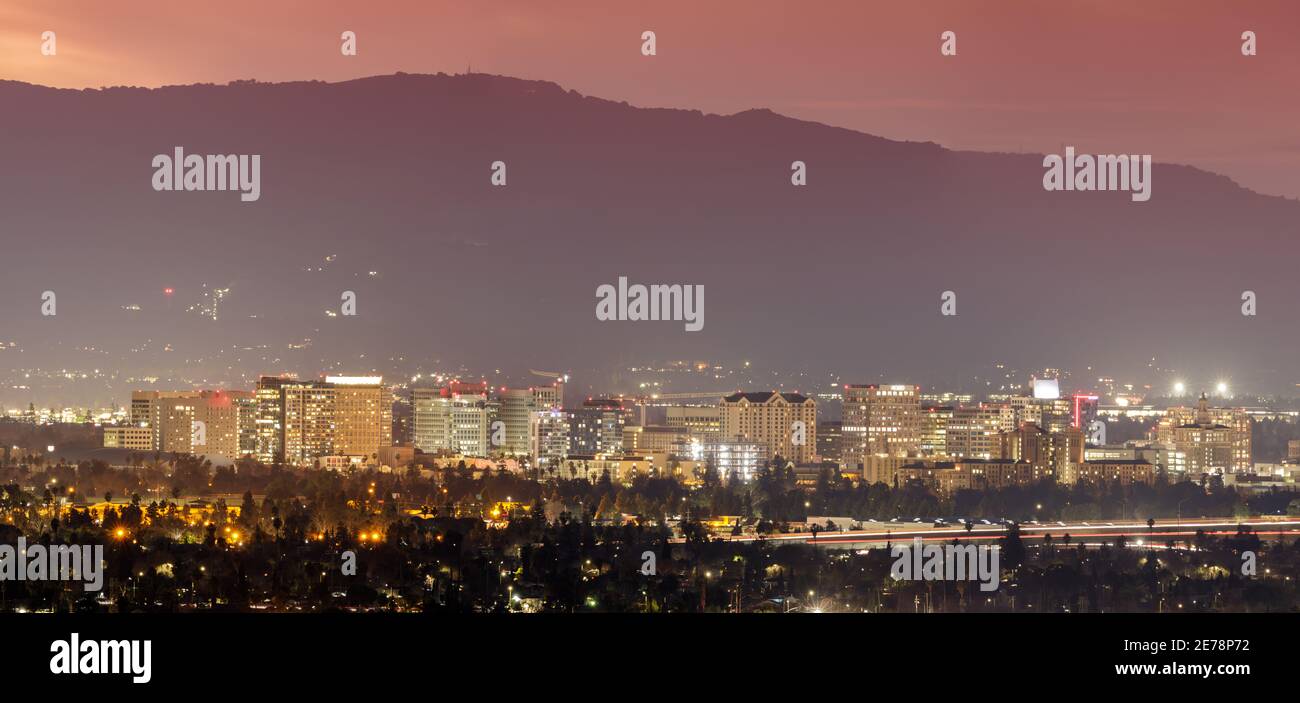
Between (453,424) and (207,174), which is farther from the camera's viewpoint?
(207,174)

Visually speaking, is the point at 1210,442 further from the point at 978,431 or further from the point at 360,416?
the point at 360,416

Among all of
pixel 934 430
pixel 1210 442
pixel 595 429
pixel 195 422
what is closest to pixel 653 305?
pixel 595 429

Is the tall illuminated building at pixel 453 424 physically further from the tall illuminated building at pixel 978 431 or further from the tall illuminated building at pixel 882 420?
the tall illuminated building at pixel 978 431

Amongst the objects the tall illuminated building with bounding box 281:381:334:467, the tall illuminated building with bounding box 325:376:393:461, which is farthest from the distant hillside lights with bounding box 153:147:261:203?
the tall illuminated building with bounding box 325:376:393:461

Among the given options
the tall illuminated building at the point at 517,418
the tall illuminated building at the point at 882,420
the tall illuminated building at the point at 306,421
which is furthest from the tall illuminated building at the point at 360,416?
the tall illuminated building at the point at 882,420
